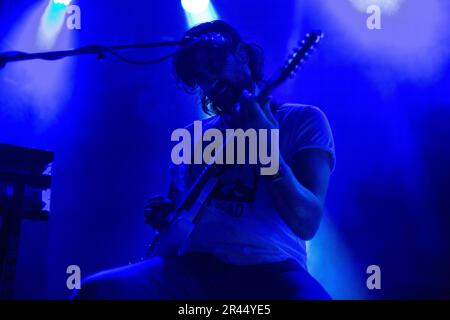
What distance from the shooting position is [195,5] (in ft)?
6.45

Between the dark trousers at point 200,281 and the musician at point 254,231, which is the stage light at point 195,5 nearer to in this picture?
the musician at point 254,231

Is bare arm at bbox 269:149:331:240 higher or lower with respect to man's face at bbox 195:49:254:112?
lower

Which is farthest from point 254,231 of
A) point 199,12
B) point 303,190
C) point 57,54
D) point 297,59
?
point 199,12

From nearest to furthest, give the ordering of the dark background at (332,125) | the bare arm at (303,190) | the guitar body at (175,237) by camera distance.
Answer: the bare arm at (303,190), the guitar body at (175,237), the dark background at (332,125)

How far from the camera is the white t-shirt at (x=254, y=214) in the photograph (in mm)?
1395

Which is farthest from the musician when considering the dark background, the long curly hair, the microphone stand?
the microphone stand

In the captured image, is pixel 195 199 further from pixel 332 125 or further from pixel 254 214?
pixel 332 125

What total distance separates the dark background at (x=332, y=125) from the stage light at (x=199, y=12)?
0.03 m

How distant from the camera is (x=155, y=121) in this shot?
1888 mm

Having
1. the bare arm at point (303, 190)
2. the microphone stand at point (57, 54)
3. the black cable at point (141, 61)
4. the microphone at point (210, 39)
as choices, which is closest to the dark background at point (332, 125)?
the black cable at point (141, 61)

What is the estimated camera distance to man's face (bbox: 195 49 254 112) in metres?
1.62

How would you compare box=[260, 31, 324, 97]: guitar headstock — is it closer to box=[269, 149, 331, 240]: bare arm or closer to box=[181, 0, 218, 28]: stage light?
box=[269, 149, 331, 240]: bare arm

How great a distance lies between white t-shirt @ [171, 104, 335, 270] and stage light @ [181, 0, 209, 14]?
0.65m
